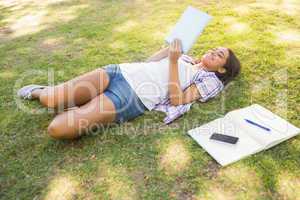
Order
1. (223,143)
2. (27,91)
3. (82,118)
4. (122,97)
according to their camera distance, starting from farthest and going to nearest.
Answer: (27,91) → (122,97) → (82,118) → (223,143)

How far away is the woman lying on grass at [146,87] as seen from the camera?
265 centimetres

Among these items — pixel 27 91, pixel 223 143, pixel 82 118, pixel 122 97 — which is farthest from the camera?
pixel 27 91

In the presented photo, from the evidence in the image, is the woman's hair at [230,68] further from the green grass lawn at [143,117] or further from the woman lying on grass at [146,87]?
the green grass lawn at [143,117]

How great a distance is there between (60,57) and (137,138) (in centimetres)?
174

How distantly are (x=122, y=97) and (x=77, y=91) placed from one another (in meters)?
0.36

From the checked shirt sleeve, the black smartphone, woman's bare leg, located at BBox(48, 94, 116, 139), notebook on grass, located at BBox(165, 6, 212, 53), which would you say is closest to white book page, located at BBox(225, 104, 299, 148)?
the black smartphone

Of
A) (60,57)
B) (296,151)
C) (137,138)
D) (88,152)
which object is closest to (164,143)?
(137,138)

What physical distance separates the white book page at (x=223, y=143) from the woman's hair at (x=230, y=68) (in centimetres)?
43

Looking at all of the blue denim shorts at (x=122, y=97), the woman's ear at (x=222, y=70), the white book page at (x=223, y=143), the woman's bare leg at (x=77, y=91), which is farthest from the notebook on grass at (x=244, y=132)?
the woman's bare leg at (x=77, y=91)

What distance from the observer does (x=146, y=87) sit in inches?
108

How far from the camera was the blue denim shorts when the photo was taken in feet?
8.64

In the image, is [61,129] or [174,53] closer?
[61,129]

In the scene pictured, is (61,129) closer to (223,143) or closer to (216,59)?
(223,143)

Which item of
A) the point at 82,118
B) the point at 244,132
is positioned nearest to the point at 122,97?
the point at 82,118
